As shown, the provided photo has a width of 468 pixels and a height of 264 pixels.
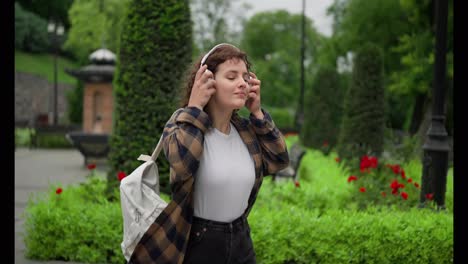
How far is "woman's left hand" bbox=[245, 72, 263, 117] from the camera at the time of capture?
2.71 meters

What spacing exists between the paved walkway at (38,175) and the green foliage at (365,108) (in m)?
6.76

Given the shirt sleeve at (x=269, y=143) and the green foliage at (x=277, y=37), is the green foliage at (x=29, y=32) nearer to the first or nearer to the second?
the green foliage at (x=277, y=37)

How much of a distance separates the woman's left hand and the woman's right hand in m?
0.22

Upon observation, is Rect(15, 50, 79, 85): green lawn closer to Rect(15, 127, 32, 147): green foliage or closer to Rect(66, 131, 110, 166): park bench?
Rect(15, 127, 32, 147): green foliage

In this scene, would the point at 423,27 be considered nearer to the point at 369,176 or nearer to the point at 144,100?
the point at 369,176

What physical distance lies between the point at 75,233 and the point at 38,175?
34.6 ft

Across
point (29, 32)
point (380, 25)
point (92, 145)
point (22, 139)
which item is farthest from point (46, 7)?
point (92, 145)

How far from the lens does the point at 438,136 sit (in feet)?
20.5

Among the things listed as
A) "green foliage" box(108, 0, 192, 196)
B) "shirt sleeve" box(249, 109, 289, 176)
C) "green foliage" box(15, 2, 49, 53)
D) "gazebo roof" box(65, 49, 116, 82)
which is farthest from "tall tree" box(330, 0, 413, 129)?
"green foliage" box(15, 2, 49, 53)

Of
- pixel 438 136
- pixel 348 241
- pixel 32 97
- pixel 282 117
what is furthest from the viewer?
pixel 32 97

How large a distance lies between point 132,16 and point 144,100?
3.65 feet

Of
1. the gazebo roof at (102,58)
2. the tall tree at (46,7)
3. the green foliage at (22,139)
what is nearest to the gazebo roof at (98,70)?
the gazebo roof at (102,58)

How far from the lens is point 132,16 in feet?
22.3

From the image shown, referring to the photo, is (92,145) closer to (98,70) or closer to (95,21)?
(98,70)
